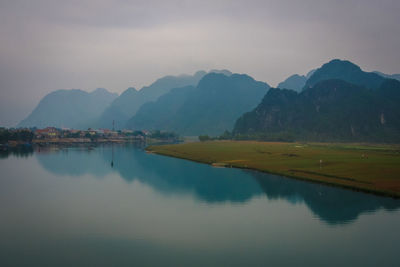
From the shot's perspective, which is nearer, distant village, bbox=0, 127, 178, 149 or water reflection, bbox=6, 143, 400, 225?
water reflection, bbox=6, 143, 400, 225

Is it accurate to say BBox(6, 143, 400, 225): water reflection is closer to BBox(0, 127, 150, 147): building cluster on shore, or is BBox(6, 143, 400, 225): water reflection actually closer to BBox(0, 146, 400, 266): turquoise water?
BBox(0, 146, 400, 266): turquoise water

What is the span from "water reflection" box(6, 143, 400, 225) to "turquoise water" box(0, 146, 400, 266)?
3.7 inches

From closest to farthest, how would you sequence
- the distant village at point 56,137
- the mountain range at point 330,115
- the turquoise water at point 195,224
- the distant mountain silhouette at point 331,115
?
the turquoise water at point 195,224, the distant village at point 56,137, the mountain range at point 330,115, the distant mountain silhouette at point 331,115

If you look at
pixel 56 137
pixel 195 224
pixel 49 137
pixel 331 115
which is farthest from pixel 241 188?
pixel 56 137

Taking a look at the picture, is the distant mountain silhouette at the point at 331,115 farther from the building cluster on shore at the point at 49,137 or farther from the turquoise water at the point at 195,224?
the turquoise water at the point at 195,224

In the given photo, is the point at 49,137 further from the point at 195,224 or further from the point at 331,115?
the point at 195,224

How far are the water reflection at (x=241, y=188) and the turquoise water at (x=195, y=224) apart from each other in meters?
0.09

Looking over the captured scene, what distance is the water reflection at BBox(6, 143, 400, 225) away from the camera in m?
25.6

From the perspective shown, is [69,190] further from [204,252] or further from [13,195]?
[204,252]

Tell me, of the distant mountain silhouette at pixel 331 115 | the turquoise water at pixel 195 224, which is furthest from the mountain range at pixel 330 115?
the turquoise water at pixel 195 224

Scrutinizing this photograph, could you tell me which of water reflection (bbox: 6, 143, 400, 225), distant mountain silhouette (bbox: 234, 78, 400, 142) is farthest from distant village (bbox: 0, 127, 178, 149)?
water reflection (bbox: 6, 143, 400, 225)

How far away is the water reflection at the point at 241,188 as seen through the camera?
25578 millimetres

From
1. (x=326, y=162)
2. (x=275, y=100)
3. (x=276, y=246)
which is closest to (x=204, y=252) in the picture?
(x=276, y=246)

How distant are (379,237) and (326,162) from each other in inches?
1030
